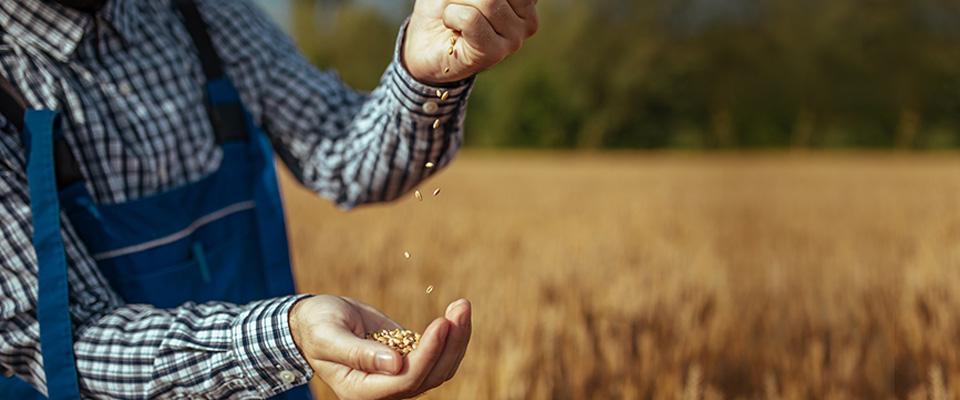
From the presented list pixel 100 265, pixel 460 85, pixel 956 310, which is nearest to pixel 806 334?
pixel 956 310

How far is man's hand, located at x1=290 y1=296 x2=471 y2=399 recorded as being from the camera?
32.3 inches

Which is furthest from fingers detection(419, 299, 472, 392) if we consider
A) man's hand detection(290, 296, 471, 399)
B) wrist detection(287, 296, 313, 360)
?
wrist detection(287, 296, 313, 360)

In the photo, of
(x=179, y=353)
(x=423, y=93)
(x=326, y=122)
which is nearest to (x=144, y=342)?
(x=179, y=353)

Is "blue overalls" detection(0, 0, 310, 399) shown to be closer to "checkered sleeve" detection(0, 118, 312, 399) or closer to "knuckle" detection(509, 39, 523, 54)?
"checkered sleeve" detection(0, 118, 312, 399)

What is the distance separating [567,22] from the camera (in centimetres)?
1942

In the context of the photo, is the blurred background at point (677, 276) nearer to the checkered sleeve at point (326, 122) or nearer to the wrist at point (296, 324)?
the checkered sleeve at point (326, 122)

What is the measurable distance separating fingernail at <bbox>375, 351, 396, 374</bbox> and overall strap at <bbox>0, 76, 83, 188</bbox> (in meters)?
0.52

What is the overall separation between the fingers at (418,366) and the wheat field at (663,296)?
38.7 inches

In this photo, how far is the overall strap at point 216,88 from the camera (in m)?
1.33

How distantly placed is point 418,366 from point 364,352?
0.17ft

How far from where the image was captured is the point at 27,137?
1.05 metres

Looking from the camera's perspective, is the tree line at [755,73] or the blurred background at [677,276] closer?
the blurred background at [677,276]

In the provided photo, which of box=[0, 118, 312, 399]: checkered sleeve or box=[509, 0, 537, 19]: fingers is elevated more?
box=[509, 0, 537, 19]: fingers

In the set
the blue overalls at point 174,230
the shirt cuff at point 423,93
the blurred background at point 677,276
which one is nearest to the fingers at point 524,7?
the shirt cuff at point 423,93
